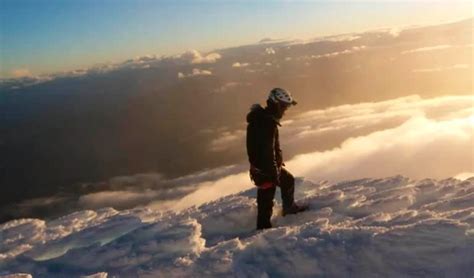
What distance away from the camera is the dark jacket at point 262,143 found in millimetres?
9141

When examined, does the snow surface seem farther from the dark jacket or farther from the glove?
the dark jacket

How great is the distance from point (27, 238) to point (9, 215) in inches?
7488

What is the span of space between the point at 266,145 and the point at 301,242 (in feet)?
7.73

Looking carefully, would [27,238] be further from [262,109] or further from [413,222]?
[413,222]

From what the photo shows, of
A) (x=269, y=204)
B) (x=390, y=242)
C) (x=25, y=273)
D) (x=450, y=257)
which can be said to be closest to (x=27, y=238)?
(x=25, y=273)

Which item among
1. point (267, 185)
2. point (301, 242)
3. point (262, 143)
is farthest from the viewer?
point (267, 185)

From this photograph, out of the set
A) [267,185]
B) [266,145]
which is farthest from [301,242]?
[266,145]

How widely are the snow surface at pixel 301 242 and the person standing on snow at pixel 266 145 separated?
66 cm

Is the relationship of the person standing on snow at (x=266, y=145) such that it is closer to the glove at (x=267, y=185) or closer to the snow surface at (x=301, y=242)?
the glove at (x=267, y=185)

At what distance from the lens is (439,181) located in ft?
37.9

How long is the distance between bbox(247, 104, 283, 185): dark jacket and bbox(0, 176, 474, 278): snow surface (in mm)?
1166

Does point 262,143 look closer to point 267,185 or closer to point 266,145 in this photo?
point 266,145

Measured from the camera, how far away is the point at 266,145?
9.33 m

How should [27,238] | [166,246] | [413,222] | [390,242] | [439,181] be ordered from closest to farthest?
[390,242] → [413,222] → [166,246] → [439,181] → [27,238]
